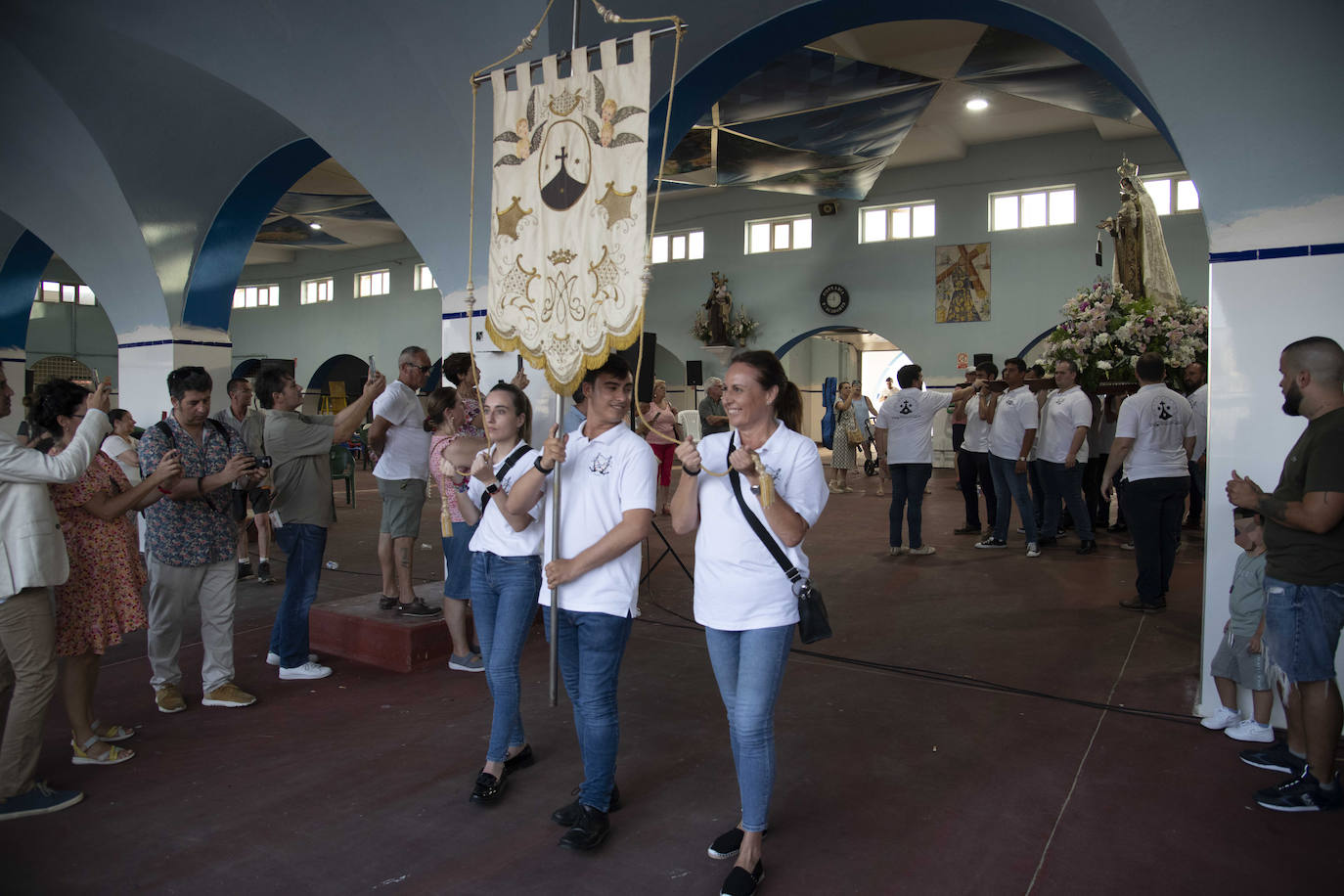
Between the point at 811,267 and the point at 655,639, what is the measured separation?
13363 mm

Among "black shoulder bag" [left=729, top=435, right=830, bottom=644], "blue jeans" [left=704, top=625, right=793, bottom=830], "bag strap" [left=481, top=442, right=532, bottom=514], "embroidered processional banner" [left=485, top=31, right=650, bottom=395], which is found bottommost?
"blue jeans" [left=704, top=625, right=793, bottom=830]

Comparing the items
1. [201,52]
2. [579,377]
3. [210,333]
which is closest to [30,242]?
[210,333]

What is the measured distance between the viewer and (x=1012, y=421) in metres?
7.41

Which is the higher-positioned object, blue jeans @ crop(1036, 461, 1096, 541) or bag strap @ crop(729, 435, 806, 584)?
bag strap @ crop(729, 435, 806, 584)

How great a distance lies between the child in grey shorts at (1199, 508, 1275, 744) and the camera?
10.9ft

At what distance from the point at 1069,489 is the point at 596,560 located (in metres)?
5.95

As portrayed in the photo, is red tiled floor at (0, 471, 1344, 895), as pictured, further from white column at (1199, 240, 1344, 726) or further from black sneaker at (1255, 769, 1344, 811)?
white column at (1199, 240, 1344, 726)

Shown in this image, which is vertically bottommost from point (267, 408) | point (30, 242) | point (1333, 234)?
point (267, 408)

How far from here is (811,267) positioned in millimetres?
17141

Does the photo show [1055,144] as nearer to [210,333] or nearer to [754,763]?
[210,333]

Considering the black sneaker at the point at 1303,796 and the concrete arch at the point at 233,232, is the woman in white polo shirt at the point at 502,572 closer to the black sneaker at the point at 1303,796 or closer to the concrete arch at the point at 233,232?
the black sneaker at the point at 1303,796

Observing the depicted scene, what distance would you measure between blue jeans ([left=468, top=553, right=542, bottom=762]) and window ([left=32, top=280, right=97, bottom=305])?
78.1 ft

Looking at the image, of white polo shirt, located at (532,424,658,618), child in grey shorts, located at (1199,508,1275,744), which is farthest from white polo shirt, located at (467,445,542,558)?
child in grey shorts, located at (1199,508,1275,744)

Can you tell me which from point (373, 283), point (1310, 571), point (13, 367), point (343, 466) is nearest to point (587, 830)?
point (1310, 571)
